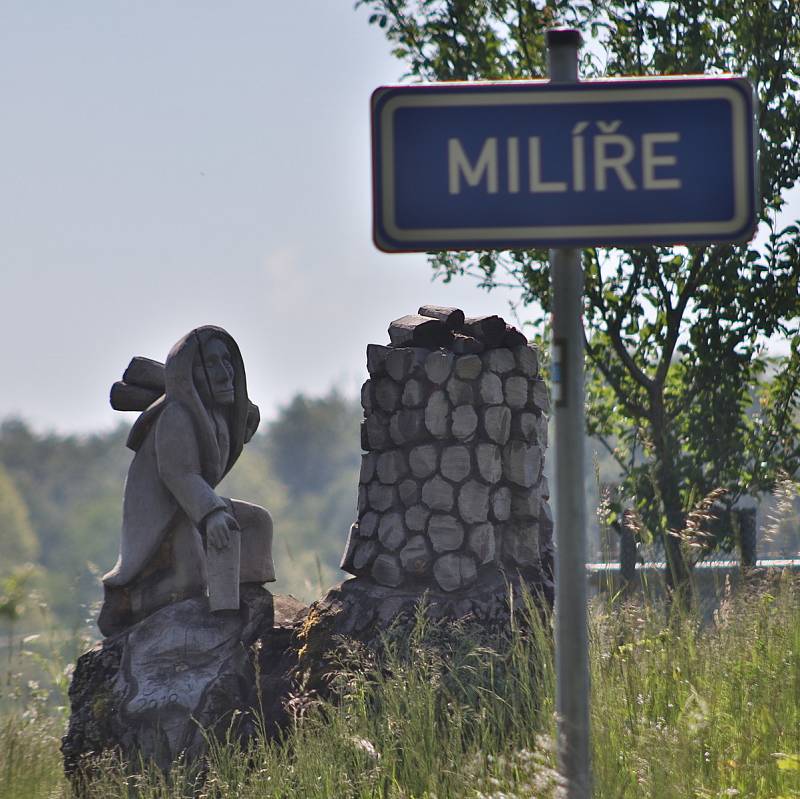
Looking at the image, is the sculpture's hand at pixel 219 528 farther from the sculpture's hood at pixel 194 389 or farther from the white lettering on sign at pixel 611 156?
the white lettering on sign at pixel 611 156

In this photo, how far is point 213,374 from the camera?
571cm

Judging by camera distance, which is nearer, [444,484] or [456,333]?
[444,484]

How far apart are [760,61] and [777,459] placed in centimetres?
273

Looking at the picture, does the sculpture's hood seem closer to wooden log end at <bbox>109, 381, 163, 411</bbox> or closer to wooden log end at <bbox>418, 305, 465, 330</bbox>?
wooden log end at <bbox>109, 381, 163, 411</bbox>

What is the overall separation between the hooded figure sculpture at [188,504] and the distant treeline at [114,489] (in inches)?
1345

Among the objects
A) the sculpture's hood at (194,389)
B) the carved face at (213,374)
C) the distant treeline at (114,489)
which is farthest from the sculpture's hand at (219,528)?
the distant treeline at (114,489)

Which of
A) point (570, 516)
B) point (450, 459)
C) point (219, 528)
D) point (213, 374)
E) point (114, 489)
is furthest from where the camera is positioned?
point (114, 489)

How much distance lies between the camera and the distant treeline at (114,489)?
48344 millimetres

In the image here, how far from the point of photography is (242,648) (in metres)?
5.56

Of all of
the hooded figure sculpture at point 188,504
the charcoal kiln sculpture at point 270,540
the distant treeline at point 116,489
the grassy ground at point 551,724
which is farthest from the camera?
the distant treeline at point 116,489

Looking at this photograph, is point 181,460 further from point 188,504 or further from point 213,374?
point 213,374

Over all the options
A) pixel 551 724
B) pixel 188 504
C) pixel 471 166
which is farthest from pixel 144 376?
pixel 471 166

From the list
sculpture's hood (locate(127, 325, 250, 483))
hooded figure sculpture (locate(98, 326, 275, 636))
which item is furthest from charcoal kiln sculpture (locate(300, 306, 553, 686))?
sculpture's hood (locate(127, 325, 250, 483))

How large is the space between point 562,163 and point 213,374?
378 centimetres
